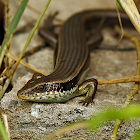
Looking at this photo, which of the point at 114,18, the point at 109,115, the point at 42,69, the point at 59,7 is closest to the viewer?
the point at 109,115

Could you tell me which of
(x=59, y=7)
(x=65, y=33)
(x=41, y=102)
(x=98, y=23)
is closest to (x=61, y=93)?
(x=41, y=102)

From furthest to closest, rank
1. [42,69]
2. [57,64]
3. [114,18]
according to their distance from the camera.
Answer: [114,18], [42,69], [57,64]

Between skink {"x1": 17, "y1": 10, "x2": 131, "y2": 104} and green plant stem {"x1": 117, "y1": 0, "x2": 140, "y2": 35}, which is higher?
green plant stem {"x1": 117, "y1": 0, "x2": 140, "y2": 35}

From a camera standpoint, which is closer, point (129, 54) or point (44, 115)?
point (44, 115)

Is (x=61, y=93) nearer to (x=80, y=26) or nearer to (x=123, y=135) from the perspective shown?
(x=123, y=135)

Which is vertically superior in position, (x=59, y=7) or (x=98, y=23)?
(x=59, y=7)

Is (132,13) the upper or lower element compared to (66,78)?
upper

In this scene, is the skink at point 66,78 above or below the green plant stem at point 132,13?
below

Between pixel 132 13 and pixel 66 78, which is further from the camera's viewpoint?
pixel 66 78
